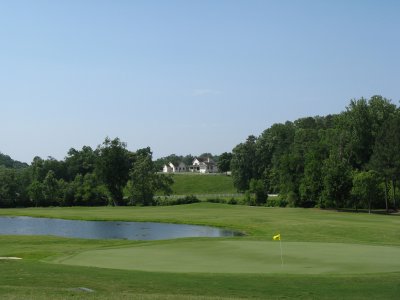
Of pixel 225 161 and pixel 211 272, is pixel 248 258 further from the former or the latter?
pixel 225 161

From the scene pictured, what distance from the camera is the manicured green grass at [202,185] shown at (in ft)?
487

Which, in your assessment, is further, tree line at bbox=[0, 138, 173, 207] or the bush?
tree line at bbox=[0, 138, 173, 207]

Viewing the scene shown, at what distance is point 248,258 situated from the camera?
26641 mm

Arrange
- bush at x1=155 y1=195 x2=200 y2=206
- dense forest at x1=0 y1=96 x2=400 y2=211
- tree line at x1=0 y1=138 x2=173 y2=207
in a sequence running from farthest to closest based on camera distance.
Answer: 1. tree line at x1=0 y1=138 x2=173 y2=207
2. bush at x1=155 y1=195 x2=200 y2=206
3. dense forest at x1=0 y1=96 x2=400 y2=211

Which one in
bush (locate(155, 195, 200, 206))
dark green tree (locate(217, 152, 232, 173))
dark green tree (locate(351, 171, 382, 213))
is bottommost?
bush (locate(155, 195, 200, 206))

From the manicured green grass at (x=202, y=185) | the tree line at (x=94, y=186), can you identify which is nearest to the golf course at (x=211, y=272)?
the tree line at (x=94, y=186)

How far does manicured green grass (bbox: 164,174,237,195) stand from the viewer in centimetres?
14832

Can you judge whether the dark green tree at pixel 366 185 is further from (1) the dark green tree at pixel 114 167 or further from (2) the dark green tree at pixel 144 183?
(1) the dark green tree at pixel 114 167

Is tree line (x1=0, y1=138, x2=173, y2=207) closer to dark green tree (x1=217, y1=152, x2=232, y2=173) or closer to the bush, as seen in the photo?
the bush

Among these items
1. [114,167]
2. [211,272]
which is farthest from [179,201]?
[211,272]

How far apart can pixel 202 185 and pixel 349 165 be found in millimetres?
73604

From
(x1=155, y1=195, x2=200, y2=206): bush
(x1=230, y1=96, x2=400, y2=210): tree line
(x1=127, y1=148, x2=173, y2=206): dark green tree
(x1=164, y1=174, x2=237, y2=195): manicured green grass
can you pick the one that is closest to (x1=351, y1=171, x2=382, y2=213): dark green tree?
(x1=230, y1=96, x2=400, y2=210): tree line

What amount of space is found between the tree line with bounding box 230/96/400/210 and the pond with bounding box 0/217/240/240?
94.0 feet

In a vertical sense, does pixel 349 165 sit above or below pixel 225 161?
below
